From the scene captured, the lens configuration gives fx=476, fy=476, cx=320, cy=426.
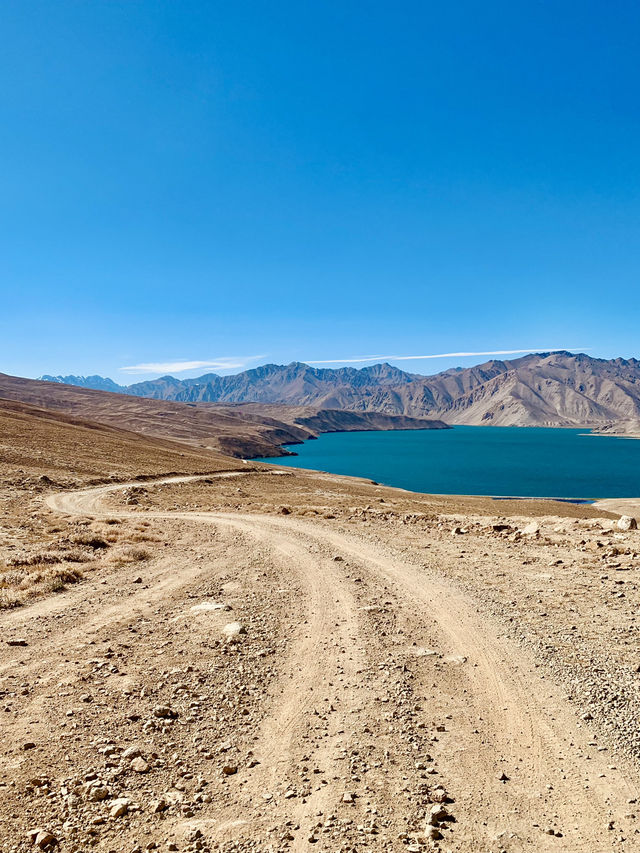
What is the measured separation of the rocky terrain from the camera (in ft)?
19.9

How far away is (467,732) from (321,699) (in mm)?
2648

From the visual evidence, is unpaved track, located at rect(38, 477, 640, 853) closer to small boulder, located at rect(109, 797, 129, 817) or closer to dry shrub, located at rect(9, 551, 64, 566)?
small boulder, located at rect(109, 797, 129, 817)

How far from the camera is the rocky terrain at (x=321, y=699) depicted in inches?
239

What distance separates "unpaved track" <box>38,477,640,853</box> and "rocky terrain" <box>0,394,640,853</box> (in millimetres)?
35

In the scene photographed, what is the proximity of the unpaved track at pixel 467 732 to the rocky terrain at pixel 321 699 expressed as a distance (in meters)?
0.03

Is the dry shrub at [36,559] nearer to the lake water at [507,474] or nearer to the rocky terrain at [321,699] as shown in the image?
the rocky terrain at [321,699]

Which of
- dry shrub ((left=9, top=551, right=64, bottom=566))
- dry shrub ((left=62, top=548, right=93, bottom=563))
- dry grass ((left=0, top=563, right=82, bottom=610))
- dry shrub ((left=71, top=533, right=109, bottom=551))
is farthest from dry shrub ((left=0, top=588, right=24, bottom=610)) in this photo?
dry shrub ((left=71, top=533, right=109, bottom=551))

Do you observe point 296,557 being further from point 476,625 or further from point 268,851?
point 268,851

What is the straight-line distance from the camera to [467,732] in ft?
26.3

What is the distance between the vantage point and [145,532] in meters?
25.6

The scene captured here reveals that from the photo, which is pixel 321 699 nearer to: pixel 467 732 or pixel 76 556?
pixel 467 732

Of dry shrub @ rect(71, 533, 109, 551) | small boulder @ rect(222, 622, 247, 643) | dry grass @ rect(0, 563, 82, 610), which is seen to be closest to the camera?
small boulder @ rect(222, 622, 247, 643)

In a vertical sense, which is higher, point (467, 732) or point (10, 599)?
point (467, 732)

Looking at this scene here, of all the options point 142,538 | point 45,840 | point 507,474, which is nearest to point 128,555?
point 142,538
